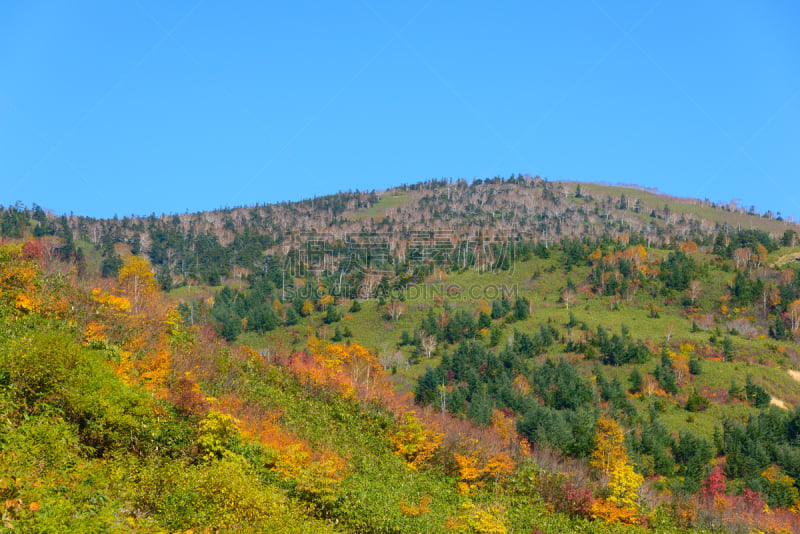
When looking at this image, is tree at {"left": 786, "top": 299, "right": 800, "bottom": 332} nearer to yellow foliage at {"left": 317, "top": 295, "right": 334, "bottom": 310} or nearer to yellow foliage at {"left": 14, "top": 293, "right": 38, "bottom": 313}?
yellow foliage at {"left": 317, "top": 295, "right": 334, "bottom": 310}

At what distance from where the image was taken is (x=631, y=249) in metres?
171

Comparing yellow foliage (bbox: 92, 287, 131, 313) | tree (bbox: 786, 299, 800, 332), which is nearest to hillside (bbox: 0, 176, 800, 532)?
tree (bbox: 786, 299, 800, 332)

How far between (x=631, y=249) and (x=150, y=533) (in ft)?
580

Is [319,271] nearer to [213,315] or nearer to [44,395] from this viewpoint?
[213,315]

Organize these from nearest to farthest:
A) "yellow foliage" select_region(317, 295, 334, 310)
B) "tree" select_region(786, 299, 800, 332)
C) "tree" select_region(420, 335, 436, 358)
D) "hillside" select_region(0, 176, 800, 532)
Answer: "hillside" select_region(0, 176, 800, 532) < "tree" select_region(420, 335, 436, 358) < "tree" select_region(786, 299, 800, 332) < "yellow foliage" select_region(317, 295, 334, 310)

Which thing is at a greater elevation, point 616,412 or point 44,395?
point 44,395

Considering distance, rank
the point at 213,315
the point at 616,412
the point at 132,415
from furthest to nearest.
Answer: the point at 213,315 → the point at 616,412 → the point at 132,415

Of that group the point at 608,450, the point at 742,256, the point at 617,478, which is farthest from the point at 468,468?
the point at 742,256

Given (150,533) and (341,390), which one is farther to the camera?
(341,390)

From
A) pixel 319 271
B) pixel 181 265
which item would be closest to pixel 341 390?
pixel 319 271

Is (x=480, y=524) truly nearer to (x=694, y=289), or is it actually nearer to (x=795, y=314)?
(x=795, y=314)

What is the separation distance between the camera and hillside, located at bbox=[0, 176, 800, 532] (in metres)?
20.9

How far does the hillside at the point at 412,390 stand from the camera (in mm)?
20875

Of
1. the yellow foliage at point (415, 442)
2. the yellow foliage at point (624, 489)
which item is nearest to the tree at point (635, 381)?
the yellow foliage at point (624, 489)
